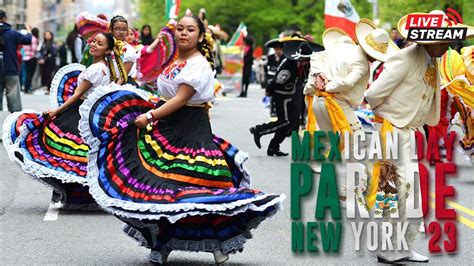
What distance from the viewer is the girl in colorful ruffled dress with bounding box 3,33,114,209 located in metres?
11.2

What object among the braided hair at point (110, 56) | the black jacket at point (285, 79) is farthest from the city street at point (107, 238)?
the black jacket at point (285, 79)

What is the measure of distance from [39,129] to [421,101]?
149 inches

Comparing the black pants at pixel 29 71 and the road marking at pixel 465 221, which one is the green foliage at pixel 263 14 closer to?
the black pants at pixel 29 71

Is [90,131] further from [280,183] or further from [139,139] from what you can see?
[280,183]

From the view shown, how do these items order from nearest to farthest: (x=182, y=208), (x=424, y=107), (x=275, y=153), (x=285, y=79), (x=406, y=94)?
(x=182, y=208) < (x=406, y=94) < (x=424, y=107) < (x=285, y=79) < (x=275, y=153)

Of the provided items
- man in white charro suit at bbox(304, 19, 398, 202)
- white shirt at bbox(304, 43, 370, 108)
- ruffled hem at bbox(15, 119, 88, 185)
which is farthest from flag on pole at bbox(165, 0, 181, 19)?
ruffled hem at bbox(15, 119, 88, 185)

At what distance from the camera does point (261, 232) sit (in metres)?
10.5

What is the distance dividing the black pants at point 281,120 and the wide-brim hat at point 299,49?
33.7 inches

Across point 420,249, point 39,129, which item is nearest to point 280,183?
point 39,129

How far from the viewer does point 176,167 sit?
832 centimetres

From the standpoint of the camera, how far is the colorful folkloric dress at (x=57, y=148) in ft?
36.8

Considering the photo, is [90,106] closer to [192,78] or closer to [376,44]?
[192,78]

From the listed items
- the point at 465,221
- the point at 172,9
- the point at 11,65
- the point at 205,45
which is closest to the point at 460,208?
the point at 465,221

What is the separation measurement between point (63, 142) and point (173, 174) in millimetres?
3343
